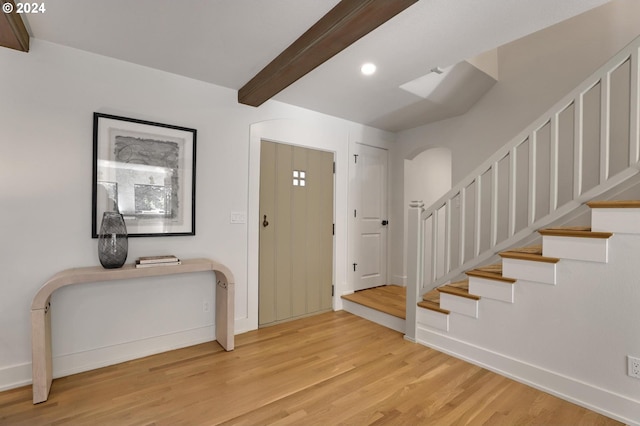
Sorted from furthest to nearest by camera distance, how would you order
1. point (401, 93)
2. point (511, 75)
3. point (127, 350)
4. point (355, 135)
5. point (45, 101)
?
point (355, 135), point (511, 75), point (401, 93), point (127, 350), point (45, 101)

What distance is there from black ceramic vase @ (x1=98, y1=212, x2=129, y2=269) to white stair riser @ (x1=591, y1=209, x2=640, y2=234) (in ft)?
11.0

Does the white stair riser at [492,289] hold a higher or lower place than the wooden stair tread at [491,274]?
lower

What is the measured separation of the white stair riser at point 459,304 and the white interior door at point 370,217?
1.53 metres

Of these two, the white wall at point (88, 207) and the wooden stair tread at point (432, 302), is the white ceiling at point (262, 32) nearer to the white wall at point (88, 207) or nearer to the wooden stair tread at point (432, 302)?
the white wall at point (88, 207)

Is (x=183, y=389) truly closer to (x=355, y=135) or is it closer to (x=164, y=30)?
(x=164, y=30)

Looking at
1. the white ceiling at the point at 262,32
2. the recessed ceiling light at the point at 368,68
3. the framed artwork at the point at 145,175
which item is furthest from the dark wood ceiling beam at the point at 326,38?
the framed artwork at the point at 145,175

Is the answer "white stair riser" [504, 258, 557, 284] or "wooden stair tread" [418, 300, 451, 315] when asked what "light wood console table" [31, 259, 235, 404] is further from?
"white stair riser" [504, 258, 557, 284]

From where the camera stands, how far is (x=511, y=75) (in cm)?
346

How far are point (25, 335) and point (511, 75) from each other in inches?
203

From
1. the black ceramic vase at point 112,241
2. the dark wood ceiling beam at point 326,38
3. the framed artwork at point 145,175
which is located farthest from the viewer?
the framed artwork at point 145,175

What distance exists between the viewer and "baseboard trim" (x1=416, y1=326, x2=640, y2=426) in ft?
6.03

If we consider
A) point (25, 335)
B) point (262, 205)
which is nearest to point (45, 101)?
point (25, 335)

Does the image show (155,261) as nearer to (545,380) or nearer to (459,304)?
(459,304)

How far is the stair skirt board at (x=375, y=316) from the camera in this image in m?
3.20
